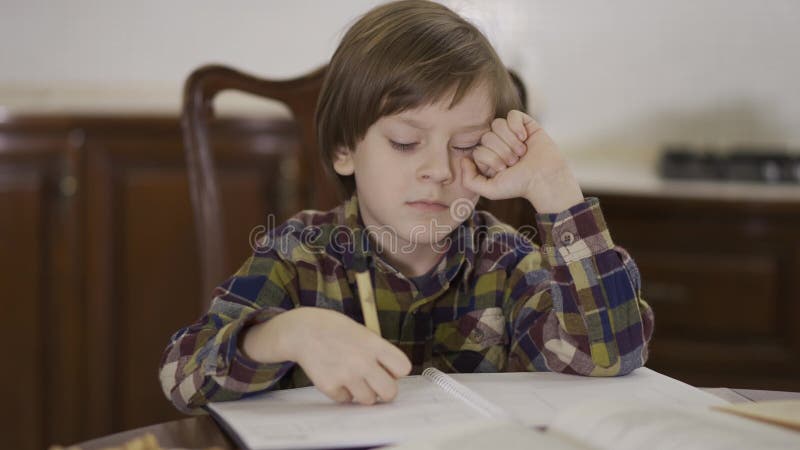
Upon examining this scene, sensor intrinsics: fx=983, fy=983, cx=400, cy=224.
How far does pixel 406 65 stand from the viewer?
3.58 ft

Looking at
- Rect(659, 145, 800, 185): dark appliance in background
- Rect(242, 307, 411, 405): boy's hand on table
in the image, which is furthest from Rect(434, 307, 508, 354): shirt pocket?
Rect(659, 145, 800, 185): dark appliance in background

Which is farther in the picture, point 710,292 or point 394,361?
point 710,292

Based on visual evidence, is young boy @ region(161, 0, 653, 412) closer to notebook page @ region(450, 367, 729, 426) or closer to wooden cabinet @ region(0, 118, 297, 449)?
notebook page @ region(450, 367, 729, 426)

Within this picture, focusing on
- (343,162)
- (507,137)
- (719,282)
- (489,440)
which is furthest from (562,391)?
(719,282)

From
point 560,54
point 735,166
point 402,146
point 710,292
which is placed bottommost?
point 710,292

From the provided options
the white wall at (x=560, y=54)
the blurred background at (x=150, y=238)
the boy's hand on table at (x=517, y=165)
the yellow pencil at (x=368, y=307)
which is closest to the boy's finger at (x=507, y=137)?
the boy's hand on table at (x=517, y=165)

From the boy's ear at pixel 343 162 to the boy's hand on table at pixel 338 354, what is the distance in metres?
0.36

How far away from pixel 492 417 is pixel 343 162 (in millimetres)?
512

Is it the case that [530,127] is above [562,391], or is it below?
above

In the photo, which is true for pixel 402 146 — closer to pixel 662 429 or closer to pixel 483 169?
pixel 483 169

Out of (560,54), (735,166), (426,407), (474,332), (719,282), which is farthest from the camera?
(560,54)

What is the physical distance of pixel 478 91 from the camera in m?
1.11

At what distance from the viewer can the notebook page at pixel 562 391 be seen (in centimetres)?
84

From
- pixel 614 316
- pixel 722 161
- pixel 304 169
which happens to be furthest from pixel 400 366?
pixel 722 161
